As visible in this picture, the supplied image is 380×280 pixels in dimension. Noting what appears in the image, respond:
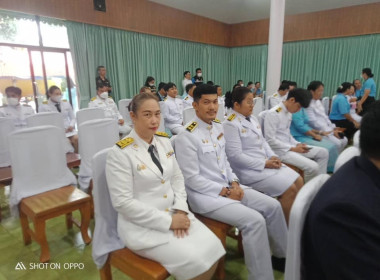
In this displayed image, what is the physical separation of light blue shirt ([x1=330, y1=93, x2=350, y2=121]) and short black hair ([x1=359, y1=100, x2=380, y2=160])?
415 cm

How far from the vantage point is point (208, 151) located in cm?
179

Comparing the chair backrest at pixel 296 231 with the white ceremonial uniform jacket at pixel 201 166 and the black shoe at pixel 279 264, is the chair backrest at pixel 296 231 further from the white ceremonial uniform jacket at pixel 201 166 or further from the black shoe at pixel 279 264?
the black shoe at pixel 279 264

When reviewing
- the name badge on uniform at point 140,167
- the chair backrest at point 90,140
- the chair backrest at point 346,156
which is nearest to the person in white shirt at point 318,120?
the chair backrest at point 346,156

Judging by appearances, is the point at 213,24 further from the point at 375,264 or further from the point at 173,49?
the point at 375,264

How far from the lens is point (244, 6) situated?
26.0 feet

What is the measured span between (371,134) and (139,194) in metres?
1.06

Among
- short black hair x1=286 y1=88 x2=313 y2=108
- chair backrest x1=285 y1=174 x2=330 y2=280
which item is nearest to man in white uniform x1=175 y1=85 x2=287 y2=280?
chair backrest x1=285 y1=174 x2=330 y2=280

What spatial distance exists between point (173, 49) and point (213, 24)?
7.66ft

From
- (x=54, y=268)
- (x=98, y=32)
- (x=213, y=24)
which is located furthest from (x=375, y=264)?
(x=213, y=24)

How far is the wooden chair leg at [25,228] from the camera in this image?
81.7 inches

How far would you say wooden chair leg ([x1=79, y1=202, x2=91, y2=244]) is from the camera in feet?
6.69

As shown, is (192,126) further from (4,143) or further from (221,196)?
(4,143)

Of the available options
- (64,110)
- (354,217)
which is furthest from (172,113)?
(354,217)

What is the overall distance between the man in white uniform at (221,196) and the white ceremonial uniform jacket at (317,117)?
94.8 inches
